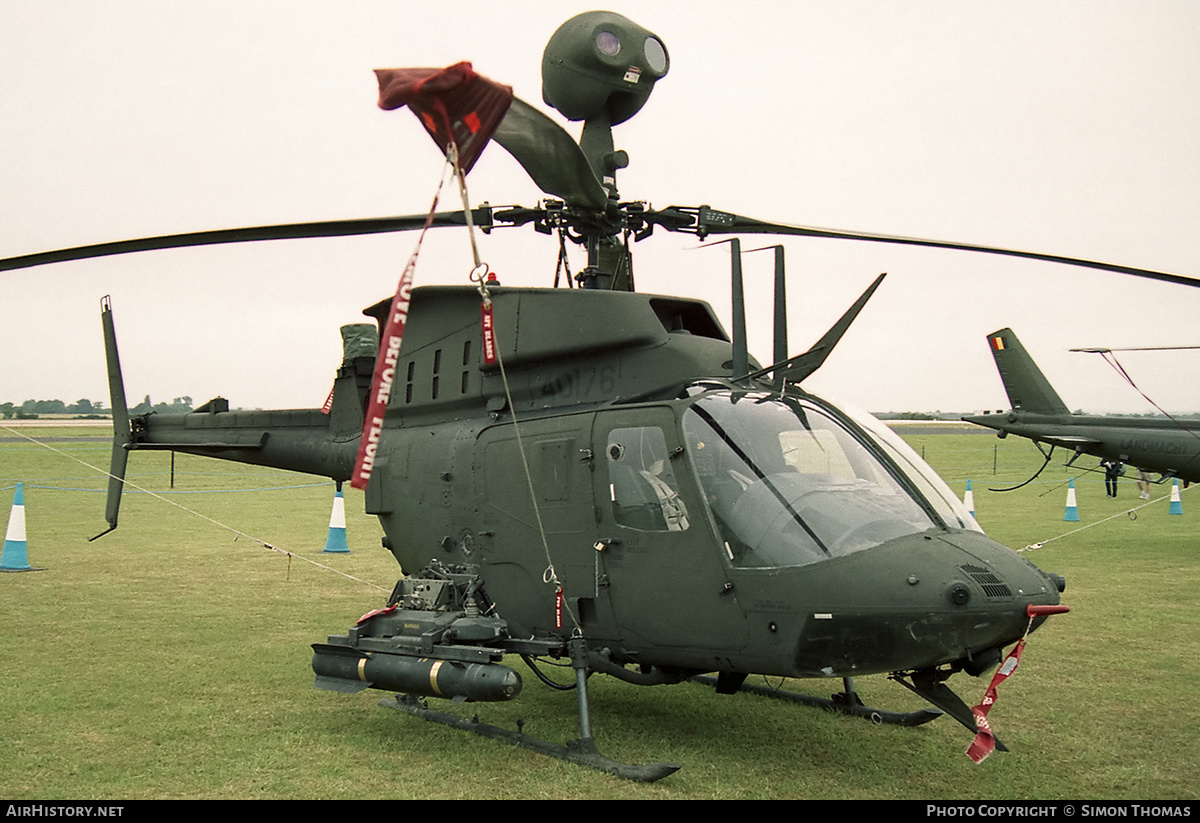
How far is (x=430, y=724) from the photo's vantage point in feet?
20.9

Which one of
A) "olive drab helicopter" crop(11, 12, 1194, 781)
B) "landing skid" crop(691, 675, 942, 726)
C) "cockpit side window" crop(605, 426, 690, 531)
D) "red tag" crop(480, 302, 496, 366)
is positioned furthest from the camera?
"red tag" crop(480, 302, 496, 366)

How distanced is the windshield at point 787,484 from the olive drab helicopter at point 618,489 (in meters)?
0.01

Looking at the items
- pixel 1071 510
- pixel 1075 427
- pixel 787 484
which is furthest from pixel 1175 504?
pixel 787 484

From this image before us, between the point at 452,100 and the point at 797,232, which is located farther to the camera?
the point at 797,232

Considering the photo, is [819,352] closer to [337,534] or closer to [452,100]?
[452,100]

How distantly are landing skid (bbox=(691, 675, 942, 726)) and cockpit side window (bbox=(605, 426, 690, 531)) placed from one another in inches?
52.1

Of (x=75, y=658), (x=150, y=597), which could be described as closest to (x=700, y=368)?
(x=75, y=658)

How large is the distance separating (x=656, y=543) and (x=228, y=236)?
9.77 ft

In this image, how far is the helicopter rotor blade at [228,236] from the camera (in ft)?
18.5

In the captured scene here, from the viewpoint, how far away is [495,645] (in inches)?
233

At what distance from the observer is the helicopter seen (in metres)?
16.4

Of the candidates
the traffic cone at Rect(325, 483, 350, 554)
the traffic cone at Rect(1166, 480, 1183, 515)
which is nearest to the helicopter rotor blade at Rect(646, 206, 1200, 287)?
the traffic cone at Rect(325, 483, 350, 554)

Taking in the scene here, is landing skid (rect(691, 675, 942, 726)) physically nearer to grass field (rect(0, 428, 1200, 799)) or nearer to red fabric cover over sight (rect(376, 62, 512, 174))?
grass field (rect(0, 428, 1200, 799))

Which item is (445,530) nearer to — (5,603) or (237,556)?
(5,603)
